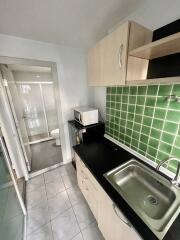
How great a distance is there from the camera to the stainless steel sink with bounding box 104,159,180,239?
0.68 meters

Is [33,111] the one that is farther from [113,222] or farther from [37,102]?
[113,222]

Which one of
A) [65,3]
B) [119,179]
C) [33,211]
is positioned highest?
[65,3]

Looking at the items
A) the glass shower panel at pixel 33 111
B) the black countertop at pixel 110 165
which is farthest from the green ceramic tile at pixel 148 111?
the glass shower panel at pixel 33 111

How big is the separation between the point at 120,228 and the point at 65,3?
192 centimetres

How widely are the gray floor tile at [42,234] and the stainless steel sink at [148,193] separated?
1.05m

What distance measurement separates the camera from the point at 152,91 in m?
1.01

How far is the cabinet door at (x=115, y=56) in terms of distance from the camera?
31.0 inches

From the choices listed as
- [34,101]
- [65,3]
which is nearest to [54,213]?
[65,3]

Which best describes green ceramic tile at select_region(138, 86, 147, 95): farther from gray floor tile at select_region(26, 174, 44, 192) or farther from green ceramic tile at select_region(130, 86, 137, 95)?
gray floor tile at select_region(26, 174, 44, 192)

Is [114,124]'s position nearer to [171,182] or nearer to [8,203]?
[171,182]

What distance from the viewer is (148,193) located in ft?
3.21

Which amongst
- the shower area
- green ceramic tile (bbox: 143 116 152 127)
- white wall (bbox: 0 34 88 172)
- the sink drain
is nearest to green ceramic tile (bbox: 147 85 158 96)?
green ceramic tile (bbox: 143 116 152 127)

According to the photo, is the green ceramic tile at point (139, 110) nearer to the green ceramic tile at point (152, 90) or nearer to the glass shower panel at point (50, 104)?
the green ceramic tile at point (152, 90)

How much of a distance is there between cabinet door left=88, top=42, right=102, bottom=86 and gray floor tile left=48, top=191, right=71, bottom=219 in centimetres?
171
